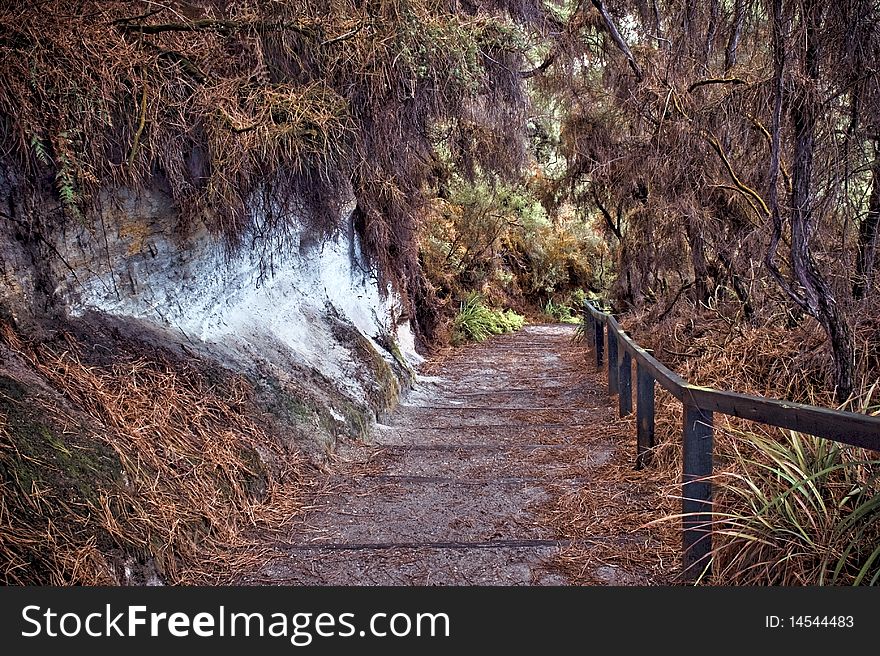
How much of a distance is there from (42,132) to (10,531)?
6.76 ft

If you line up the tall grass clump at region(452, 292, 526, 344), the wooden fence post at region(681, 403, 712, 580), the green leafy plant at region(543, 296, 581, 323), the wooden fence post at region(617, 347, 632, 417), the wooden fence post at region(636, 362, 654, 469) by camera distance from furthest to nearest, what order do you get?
the green leafy plant at region(543, 296, 581, 323)
the tall grass clump at region(452, 292, 526, 344)
the wooden fence post at region(617, 347, 632, 417)
the wooden fence post at region(636, 362, 654, 469)
the wooden fence post at region(681, 403, 712, 580)

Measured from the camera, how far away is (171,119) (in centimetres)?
368

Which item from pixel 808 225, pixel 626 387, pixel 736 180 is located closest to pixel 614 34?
pixel 736 180

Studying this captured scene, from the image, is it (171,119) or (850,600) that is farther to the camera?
(171,119)

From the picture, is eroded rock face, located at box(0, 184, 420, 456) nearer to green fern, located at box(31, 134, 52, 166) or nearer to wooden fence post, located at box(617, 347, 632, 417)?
green fern, located at box(31, 134, 52, 166)

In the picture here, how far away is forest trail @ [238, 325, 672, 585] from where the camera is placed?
2844mm

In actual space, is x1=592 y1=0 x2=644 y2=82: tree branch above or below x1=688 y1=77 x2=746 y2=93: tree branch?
above

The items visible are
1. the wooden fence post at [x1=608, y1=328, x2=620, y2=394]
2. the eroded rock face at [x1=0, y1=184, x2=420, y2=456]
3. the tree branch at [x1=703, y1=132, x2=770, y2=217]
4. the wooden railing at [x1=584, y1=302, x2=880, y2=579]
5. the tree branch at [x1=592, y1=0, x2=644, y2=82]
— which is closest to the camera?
the wooden railing at [x1=584, y1=302, x2=880, y2=579]

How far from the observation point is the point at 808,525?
243cm

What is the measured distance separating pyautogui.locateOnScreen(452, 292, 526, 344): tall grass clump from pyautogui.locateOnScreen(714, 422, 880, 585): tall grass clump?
1065 cm

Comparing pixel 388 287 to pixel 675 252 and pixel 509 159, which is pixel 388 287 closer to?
pixel 509 159

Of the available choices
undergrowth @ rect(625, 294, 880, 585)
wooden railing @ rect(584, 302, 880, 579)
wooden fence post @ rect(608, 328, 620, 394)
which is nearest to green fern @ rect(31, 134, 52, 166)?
wooden railing @ rect(584, 302, 880, 579)

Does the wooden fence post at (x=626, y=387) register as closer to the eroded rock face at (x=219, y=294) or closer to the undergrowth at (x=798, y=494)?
the undergrowth at (x=798, y=494)

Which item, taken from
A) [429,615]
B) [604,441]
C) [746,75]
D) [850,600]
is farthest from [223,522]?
[746,75]
